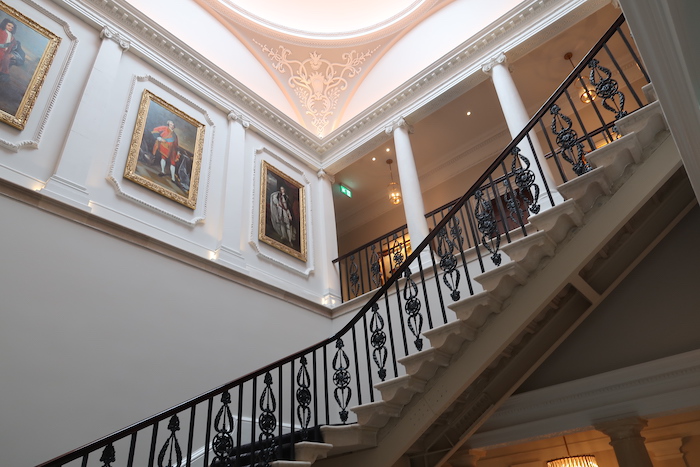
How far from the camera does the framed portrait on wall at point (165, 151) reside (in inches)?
257

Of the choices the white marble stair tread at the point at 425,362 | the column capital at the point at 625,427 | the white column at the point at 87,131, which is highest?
the white column at the point at 87,131

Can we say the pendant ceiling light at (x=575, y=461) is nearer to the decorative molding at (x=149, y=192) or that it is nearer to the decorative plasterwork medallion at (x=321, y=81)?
the decorative molding at (x=149, y=192)

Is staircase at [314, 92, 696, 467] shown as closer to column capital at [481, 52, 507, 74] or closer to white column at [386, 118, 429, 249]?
white column at [386, 118, 429, 249]

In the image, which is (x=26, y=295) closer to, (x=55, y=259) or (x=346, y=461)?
(x=55, y=259)

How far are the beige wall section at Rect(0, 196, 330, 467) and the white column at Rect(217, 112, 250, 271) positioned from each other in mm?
503

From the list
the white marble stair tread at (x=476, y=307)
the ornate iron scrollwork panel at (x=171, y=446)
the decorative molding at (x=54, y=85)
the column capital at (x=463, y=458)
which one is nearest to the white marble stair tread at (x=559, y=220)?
the white marble stair tread at (x=476, y=307)

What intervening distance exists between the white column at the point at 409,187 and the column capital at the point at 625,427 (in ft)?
12.7

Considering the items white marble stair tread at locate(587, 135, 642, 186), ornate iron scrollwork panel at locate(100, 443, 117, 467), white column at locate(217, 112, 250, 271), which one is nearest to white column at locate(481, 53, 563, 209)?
white marble stair tread at locate(587, 135, 642, 186)

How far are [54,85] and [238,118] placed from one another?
10.1ft

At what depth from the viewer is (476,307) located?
12.7 feet

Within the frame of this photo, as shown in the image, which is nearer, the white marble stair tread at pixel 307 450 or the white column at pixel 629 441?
the white marble stair tread at pixel 307 450

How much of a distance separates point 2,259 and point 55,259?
49 cm

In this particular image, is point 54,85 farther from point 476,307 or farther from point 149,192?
point 476,307

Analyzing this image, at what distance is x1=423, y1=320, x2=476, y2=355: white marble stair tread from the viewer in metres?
3.89
